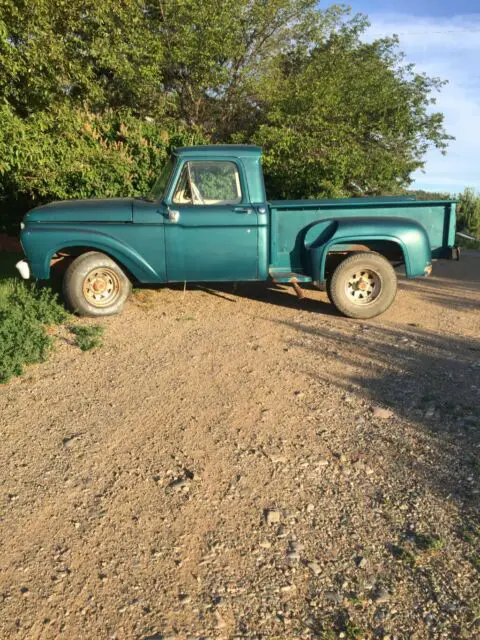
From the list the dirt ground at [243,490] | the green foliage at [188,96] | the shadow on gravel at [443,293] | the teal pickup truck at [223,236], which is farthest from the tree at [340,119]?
the dirt ground at [243,490]

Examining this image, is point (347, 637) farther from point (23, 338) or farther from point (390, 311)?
point (390, 311)

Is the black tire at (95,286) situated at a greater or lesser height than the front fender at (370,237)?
lesser

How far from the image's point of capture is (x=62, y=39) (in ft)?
22.9

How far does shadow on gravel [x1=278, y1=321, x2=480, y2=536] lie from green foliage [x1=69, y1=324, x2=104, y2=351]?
2121mm

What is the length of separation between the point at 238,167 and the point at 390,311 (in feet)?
8.96

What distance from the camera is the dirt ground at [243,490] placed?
238 cm

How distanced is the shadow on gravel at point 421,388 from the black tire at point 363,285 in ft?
1.02

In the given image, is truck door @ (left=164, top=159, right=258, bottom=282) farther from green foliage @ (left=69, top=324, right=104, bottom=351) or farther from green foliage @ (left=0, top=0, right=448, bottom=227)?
green foliage @ (left=0, top=0, right=448, bottom=227)

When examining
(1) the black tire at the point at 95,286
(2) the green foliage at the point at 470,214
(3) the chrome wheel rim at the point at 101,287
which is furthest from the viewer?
(2) the green foliage at the point at 470,214

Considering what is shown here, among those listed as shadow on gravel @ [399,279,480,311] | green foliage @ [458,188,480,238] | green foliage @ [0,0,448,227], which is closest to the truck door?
green foliage @ [0,0,448,227]

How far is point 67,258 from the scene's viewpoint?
22.5ft

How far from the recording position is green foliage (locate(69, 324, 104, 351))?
18.3ft

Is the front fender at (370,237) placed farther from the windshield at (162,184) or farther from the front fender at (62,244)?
the front fender at (62,244)

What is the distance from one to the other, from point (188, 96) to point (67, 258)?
264 inches
